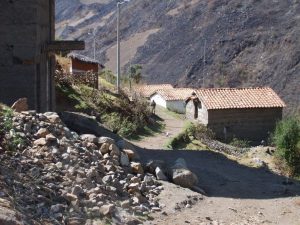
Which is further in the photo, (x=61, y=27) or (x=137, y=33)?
(x=61, y=27)

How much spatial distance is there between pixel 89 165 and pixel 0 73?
5.22 meters

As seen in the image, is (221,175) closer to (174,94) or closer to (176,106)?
(176,106)

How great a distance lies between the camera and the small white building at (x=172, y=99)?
4553 cm

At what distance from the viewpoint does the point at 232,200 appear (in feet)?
38.2

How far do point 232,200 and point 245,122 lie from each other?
20451 mm

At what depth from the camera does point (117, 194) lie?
9891 mm

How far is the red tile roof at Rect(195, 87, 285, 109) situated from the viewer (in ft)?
103

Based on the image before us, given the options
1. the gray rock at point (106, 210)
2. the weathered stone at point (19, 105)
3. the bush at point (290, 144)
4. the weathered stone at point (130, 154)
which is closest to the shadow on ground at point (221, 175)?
the weathered stone at point (130, 154)

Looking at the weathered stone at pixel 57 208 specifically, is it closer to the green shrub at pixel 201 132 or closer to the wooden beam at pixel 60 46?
the wooden beam at pixel 60 46

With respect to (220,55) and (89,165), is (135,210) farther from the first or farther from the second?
(220,55)

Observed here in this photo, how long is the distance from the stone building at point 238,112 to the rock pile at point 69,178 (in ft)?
63.9

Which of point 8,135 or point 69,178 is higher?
point 8,135

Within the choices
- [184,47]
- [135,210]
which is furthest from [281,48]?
[135,210]

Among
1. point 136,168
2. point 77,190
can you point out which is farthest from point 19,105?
point 77,190
